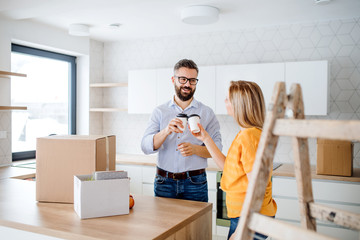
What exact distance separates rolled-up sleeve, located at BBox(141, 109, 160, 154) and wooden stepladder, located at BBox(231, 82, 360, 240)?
4.24 feet

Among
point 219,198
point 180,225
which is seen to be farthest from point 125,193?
point 219,198

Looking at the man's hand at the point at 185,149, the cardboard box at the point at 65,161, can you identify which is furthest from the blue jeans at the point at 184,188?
the cardboard box at the point at 65,161

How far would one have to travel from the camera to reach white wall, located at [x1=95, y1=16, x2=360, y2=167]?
3525 mm

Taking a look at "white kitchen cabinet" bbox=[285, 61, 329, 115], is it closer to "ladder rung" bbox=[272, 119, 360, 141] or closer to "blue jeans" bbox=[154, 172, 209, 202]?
"blue jeans" bbox=[154, 172, 209, 202]

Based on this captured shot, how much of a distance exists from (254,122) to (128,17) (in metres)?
2.52

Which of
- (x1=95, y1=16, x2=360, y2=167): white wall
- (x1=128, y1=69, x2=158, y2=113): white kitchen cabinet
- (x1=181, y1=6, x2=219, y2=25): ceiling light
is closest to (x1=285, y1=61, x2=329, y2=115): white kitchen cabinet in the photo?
(x1=95, y1=16, x2=360, y2=167): white wall

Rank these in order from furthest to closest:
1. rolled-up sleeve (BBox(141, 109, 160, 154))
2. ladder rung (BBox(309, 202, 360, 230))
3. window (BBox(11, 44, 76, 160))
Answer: window (BBox(11, 44, 76, 160)) < rolled-up sleeve (BBox(141, 109, 160, 154)) < ladder rung (BBox(309, 202, 360, 230))

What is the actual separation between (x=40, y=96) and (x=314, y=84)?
3150 millimetres

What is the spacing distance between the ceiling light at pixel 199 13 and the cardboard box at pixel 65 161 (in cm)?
178

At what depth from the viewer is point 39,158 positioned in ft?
5.71

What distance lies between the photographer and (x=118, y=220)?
1.47 m

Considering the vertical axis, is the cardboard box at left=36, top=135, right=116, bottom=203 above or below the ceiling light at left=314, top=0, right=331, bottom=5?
below

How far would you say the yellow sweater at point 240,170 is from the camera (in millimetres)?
1405

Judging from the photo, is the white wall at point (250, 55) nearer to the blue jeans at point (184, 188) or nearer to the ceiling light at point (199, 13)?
the ceiling light at point (199, 13)
